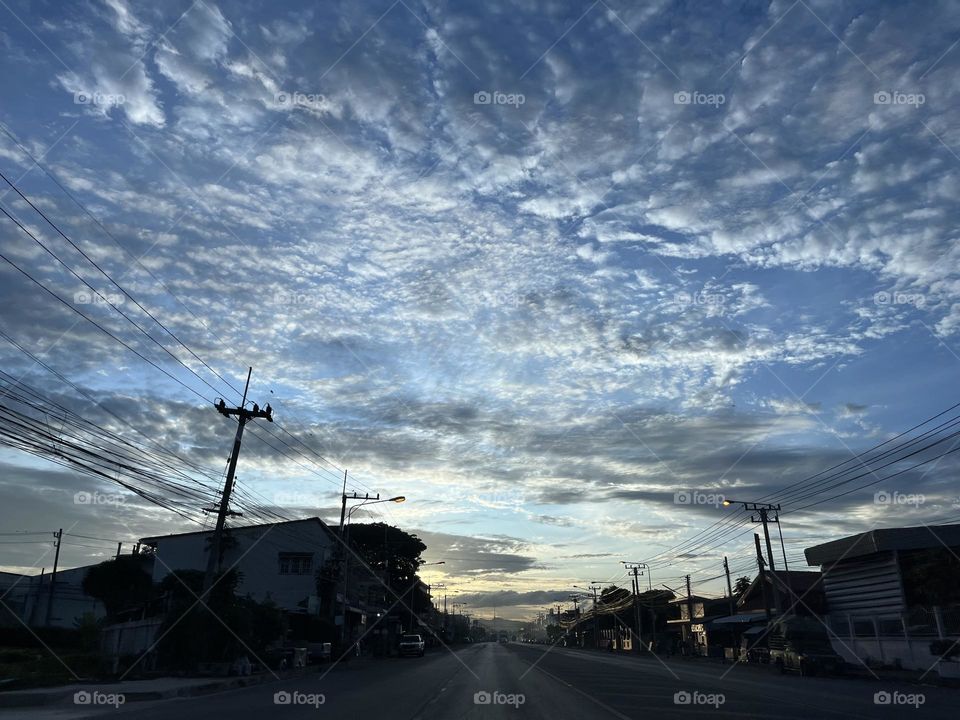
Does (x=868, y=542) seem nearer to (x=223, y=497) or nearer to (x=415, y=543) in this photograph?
(x=223, y=497)

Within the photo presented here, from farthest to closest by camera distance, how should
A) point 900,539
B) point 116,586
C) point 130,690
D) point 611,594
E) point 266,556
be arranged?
1. point 611,594
2. point 266,556
3. point 116,586
4. point 900,539
5. point 130,690

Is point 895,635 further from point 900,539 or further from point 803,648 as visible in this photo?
point 900,539

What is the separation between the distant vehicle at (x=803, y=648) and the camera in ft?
110

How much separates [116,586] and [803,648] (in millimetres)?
47735

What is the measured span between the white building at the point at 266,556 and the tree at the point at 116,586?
114 inches

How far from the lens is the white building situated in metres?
58.0

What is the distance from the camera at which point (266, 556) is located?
59.1m

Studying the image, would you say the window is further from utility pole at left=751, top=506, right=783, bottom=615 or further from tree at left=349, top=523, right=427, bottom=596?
utility pole at left=751, top=506, right=783, bottom=615

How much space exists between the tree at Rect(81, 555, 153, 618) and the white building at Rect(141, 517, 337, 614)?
114 inches

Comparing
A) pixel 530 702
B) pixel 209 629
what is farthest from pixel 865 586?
pixel 209 629

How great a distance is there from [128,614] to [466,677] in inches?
1237

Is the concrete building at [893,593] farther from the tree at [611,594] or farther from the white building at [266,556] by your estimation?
the tree at [611,594]

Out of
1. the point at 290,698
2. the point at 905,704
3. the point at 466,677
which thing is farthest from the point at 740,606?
the point at 290,698

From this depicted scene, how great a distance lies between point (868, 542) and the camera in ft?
128
